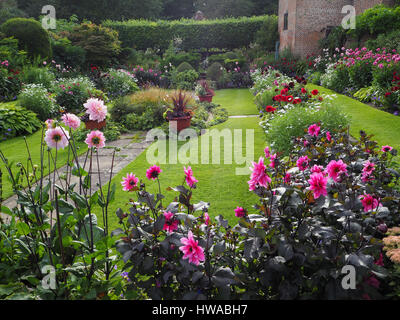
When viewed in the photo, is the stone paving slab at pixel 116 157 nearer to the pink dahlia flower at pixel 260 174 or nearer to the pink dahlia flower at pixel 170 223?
the pink dahlia flower at pixel 170 223

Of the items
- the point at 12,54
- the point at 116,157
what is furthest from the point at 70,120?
the point at 12,54

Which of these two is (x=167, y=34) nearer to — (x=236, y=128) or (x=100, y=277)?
(x=236, y=128)

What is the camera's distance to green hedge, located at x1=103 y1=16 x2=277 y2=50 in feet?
68.0

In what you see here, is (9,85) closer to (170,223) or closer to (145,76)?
(145,76)

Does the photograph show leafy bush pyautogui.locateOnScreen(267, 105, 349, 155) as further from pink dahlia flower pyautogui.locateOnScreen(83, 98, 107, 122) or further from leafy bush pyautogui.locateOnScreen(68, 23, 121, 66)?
leafy bush pyautogui.locateOnScreen(68, 23, 121, 66)

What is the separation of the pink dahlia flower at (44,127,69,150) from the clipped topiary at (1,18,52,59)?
38.7 feet

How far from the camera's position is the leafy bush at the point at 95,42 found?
1460 centimetres

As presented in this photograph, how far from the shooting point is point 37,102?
7914 millimetres

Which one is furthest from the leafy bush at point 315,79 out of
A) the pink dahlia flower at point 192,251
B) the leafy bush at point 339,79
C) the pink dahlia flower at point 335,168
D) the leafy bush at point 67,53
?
the pink dahlia flower at point 192,251

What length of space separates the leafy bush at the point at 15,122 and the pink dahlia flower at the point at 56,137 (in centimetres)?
524

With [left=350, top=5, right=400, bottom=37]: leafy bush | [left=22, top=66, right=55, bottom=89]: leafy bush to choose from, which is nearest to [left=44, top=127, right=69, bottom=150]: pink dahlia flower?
[left=22, top=66, right=55, bottom=89]: leafy bush

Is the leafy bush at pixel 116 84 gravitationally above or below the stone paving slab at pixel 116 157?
above

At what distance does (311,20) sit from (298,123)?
12.7m
